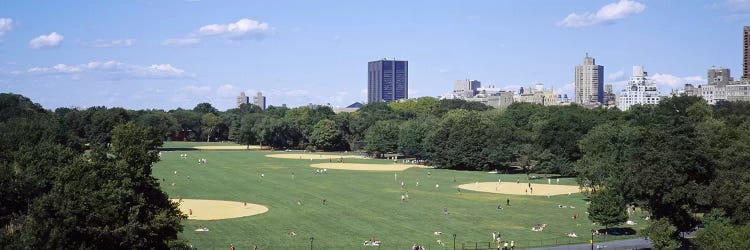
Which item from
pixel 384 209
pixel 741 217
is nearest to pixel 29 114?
pixel 384 209

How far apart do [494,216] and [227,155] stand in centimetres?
8070

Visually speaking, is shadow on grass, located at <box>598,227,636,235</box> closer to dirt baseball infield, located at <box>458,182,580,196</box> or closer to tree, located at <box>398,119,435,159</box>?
dirt baseball infield, located at <box>458,182,580,196</box>

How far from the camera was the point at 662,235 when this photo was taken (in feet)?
141

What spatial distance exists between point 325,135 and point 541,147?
A: 60525 mm

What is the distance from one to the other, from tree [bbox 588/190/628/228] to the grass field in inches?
51.9

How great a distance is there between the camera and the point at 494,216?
5969 cm

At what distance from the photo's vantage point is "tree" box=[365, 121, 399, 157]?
130 metres

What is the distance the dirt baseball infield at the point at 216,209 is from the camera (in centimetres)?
5847

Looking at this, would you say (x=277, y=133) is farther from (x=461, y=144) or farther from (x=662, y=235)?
(x=662, y=235)

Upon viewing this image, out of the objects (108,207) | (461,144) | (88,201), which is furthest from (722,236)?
(461,144)

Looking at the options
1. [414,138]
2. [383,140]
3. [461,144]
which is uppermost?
[414,138]

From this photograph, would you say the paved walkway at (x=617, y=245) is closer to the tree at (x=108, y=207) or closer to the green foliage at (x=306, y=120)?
the tree at (x=108, y=207)

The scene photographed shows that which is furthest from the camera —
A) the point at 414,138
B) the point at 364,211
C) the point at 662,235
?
the point at 414,138

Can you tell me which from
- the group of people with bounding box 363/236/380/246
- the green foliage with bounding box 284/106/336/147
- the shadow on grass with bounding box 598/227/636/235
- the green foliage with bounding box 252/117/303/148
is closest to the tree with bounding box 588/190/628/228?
the shadow on grass with bounding box 598/227/636/235
